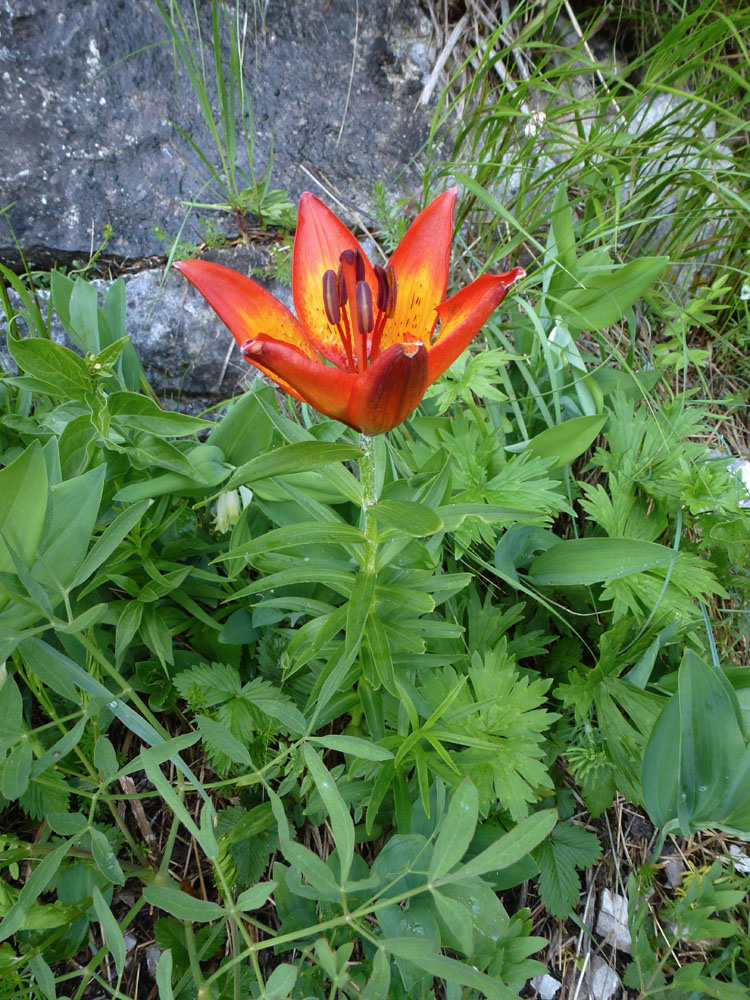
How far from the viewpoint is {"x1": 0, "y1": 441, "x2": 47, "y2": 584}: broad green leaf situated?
934 millimetres

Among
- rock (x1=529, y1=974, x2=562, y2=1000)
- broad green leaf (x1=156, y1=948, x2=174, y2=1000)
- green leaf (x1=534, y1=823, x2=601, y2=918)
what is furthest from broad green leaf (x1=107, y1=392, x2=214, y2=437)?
rock (x1=529, y1=974, x2=562, y2=1000)

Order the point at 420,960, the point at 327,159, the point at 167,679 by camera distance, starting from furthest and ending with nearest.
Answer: the point at 327,159 < the point at 167,679 < the point at 420,960

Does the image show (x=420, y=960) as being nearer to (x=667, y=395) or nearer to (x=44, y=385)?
(x=44, y=385)

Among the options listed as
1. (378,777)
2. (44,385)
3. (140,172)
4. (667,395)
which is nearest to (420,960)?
(378,777)

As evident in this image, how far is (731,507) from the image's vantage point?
1.46 meters

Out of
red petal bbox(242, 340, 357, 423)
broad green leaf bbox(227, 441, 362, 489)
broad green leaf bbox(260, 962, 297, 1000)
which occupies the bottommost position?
broad green leaf bbox(260, 962, 297, 1000)

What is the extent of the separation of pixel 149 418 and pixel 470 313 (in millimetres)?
626

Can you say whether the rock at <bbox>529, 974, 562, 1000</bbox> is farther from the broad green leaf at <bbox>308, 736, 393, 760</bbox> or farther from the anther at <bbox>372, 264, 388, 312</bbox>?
the anther at <bbox>372, 264, 388, 312</bbox>

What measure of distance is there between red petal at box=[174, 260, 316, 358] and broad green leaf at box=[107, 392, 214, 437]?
229 mm

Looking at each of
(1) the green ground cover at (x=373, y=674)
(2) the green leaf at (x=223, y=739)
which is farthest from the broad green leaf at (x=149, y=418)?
(2) the green leaf at (x=223, y=739)

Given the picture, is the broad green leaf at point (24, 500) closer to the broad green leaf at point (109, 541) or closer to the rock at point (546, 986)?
the broad green leaf at point (109, 541)

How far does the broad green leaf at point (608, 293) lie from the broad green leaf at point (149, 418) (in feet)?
3.33

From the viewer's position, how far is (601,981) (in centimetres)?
139

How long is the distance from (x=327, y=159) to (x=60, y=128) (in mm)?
824
